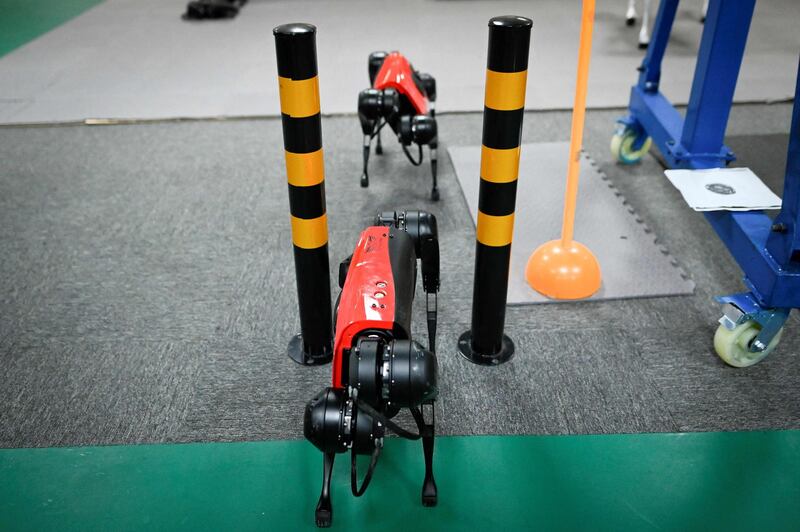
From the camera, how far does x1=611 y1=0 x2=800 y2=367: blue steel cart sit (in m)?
1.92

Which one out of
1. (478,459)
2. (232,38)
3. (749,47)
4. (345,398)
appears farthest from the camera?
(232,38)

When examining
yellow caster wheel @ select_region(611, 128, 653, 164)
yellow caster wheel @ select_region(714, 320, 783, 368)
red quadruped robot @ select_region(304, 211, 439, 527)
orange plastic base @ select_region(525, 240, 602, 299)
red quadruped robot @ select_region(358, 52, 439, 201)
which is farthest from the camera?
yellow caster wheel @ select_region(611, 128, 653, 164)

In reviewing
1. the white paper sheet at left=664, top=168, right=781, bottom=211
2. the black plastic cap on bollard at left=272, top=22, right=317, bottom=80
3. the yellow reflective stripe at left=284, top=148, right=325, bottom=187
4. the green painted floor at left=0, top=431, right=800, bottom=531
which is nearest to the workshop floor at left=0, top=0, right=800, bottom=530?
the green painted floor at left=0, top=431, right=800, bottom=531

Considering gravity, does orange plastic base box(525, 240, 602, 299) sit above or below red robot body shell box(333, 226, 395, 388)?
below

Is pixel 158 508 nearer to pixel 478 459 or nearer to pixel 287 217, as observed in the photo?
pixel 478 459

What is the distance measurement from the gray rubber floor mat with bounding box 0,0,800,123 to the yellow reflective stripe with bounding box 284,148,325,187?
2.52m

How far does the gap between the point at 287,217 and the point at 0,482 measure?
5.30ft

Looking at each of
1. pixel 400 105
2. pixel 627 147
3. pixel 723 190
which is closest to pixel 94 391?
pixel 400 105

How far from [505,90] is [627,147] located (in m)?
1.98

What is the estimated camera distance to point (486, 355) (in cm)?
211

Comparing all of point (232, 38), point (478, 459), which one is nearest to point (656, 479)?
point (478, 459)

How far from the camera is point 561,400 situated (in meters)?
1.95

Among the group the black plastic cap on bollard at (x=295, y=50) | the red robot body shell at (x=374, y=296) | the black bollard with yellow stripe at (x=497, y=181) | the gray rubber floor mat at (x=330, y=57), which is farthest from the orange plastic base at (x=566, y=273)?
the gray rubber floor mat at (x=330, y=57)

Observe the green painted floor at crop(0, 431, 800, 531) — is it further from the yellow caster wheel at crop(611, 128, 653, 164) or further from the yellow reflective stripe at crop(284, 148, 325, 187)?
the yellow caster wheel at crop(611, 128, 653, 164)
